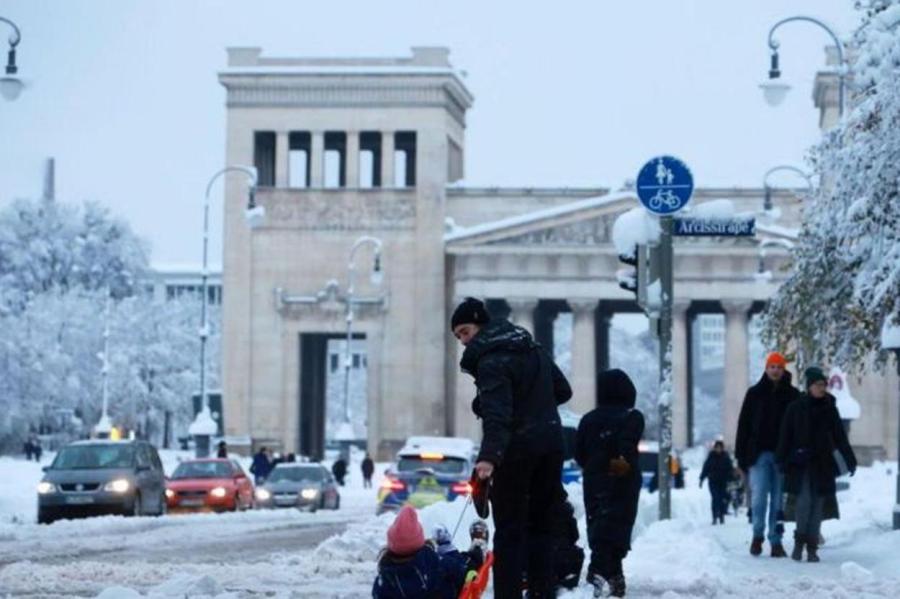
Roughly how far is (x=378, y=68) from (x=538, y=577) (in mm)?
95356

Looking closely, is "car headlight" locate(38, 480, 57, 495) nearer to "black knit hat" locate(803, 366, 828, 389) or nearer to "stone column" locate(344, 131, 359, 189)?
"black knit hat" locate(803, 366, 828, 389)

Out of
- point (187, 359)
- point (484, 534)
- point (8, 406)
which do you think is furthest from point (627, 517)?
point (187, 359)

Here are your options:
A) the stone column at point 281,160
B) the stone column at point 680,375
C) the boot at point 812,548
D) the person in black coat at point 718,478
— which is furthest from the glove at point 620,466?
the stone column at point 281,160

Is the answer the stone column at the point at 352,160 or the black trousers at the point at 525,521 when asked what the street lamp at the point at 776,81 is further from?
the stone column at the point at 352,160

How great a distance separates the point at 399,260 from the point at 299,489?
54.5 m

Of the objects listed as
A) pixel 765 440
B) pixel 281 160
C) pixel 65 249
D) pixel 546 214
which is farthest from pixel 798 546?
pixel 65 249

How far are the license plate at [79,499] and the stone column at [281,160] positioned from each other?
70.3 meters

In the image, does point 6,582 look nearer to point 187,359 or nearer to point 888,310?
point 888,310

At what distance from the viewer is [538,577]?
548 inches

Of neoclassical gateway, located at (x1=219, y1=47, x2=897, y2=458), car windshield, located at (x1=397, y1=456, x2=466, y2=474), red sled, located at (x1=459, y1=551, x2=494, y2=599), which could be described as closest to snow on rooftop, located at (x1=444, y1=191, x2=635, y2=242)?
neoclassical gateway, located at (x1=219, y1=47, x2=897, y2=458)

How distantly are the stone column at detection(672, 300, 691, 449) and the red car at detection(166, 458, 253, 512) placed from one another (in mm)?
57038

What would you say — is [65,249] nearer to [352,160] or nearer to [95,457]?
[352,160]

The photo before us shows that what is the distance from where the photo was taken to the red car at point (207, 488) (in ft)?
151

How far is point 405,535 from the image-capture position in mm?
12102
